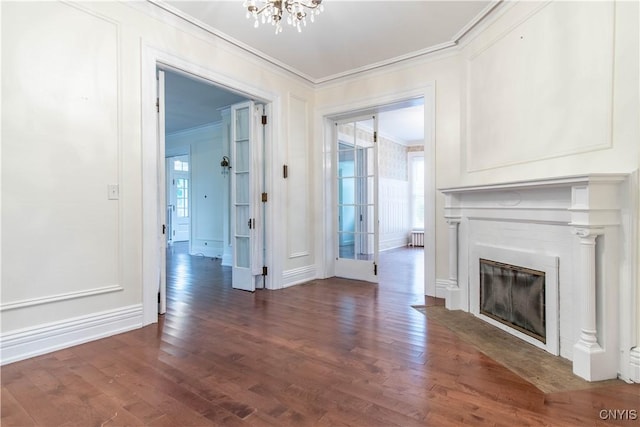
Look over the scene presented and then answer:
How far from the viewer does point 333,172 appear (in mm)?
4895

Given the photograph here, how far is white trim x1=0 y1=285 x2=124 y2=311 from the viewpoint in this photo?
217cm

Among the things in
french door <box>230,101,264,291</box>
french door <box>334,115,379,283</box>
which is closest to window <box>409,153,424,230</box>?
french door <box>334,115,379,283</box>

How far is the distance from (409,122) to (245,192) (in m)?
4.56

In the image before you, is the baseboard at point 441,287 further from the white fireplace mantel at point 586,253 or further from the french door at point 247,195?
the french door at point 247,195

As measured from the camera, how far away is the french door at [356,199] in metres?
4.61

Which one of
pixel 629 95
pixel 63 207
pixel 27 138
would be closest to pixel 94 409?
pixel 63 207

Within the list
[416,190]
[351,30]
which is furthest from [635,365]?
[416,190]

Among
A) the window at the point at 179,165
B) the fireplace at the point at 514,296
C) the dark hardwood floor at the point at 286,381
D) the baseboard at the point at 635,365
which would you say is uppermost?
the window at the point at 179,165

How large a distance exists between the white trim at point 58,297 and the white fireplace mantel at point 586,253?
10.5 ft

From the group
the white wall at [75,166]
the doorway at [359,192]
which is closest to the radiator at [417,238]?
the doorway at [359,192]

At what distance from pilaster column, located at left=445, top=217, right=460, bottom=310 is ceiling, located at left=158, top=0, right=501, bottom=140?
1.97 meters

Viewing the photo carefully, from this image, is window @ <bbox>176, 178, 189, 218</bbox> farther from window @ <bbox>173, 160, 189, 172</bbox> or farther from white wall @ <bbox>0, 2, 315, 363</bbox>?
white wall @ <bbox>0, 2, 315, 363</bbox>

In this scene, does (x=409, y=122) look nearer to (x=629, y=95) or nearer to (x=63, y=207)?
(x=629, y=95)

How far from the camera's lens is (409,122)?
7.29 meters
